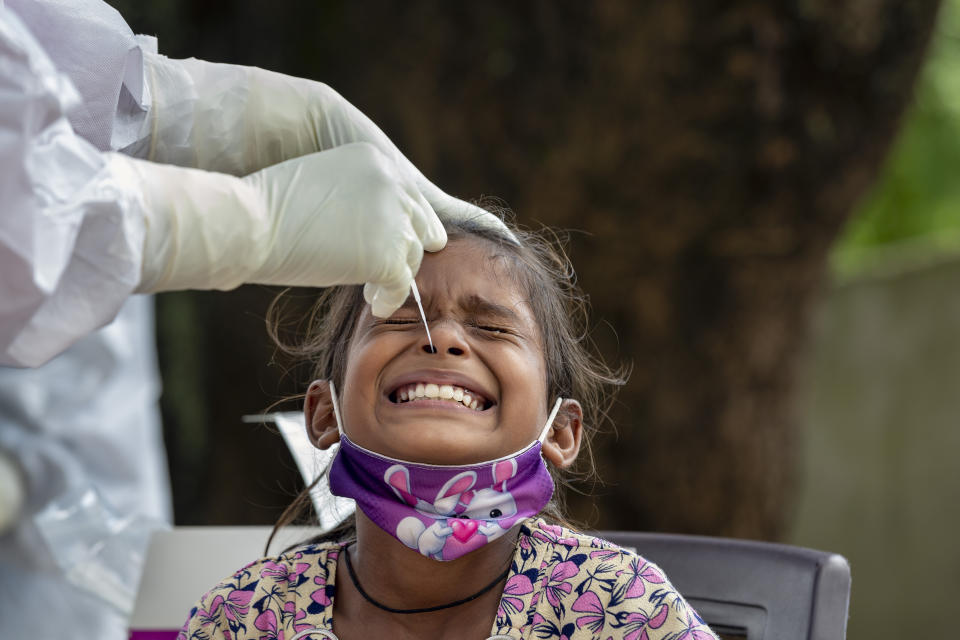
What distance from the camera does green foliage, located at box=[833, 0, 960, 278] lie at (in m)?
8.05

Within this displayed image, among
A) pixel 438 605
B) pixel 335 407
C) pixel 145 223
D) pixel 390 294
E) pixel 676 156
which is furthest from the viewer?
pixel 676 156

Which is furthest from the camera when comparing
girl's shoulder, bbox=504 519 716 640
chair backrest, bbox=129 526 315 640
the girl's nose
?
chair backrest, bbox=129 526 315 640

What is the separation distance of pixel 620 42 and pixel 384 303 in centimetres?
243

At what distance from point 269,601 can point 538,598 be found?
1.38 ft

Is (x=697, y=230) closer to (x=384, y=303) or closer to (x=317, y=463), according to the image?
(x=317, y=463)

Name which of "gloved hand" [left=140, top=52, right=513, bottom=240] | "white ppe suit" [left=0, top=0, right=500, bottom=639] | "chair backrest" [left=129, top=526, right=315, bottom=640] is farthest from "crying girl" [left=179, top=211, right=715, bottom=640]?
"chair backrest" [left=129, top=526, right=315, bottom=640]

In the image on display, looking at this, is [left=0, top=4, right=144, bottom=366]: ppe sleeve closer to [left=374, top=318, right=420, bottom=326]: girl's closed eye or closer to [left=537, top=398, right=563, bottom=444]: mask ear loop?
[left=374, top=318, right=420, bottom=326]: girl's closed eye

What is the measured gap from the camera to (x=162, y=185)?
1426 mm

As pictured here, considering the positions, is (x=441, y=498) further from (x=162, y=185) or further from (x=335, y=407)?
(x=162, y=185)

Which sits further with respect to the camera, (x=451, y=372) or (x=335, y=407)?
(x=335, y=407)

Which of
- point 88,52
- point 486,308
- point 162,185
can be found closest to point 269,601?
point 486,308

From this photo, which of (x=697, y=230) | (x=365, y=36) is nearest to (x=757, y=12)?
(x=697, y=230)

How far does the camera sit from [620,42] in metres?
3.80

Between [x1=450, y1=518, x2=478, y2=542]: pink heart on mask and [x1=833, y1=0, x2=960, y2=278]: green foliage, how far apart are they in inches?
258
